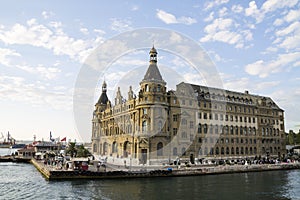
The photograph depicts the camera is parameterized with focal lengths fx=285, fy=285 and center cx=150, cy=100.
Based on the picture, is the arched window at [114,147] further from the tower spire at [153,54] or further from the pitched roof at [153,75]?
the tower spire at [153,54]

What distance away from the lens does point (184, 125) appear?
86.2 m

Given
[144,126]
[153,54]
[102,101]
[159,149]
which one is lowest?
[159,149]

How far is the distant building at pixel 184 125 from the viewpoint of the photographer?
3152 inches

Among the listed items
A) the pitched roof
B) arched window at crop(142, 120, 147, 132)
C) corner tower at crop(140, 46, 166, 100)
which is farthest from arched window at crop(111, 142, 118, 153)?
the pitched roof

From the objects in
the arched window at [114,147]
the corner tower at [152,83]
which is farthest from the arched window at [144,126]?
the arched window at [114,147]

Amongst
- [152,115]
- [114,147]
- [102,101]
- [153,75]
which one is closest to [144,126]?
[152,115]

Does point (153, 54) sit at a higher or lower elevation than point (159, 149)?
higher

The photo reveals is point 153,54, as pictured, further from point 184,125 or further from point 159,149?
point 159,149

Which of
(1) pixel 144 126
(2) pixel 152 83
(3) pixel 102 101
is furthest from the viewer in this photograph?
(3) pixel 102 101

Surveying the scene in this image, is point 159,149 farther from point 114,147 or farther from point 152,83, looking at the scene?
point 114,147

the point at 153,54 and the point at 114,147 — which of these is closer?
the point at 153,54

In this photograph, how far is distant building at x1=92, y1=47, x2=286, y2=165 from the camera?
8006 centimetres

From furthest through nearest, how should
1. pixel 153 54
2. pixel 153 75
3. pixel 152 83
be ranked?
pixel 153 54, pixel 153 75, pixel 152 83

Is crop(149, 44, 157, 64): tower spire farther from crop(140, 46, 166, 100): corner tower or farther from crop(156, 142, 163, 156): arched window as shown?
crop(156, 142, 163, 156): arched window
